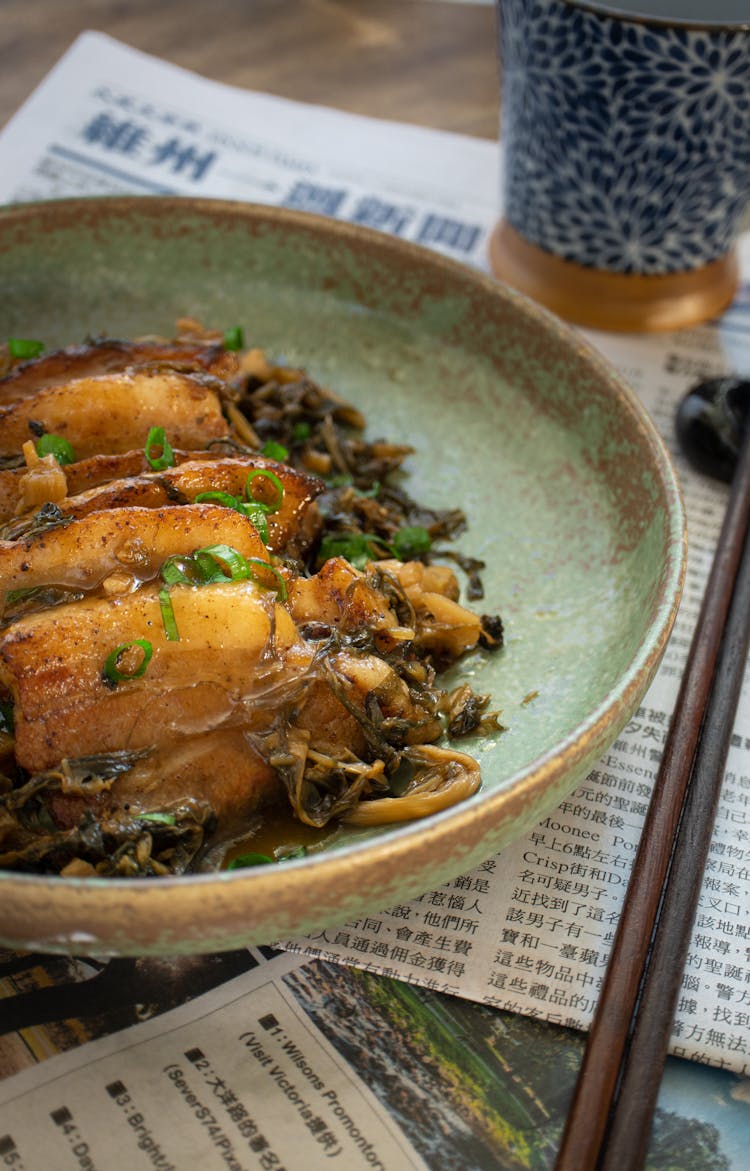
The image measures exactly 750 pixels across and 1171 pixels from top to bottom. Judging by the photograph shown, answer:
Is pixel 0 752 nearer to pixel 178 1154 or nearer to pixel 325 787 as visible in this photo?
pixel 325 787

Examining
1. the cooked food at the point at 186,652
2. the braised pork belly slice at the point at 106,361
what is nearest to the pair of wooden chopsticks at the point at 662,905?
the cooked food at the point at 186,652

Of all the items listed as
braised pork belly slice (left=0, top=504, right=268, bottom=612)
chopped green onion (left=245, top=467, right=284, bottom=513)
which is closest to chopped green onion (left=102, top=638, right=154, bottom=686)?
braised pork belly slice (left=0, top=504, right=268, bottom=612)

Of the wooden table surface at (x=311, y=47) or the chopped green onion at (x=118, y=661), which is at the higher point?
the wooden table surface at (x=311, y=47)

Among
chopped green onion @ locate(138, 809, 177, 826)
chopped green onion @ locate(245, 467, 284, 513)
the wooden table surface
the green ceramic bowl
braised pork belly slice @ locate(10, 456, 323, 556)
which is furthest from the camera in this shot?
the wooden table surface

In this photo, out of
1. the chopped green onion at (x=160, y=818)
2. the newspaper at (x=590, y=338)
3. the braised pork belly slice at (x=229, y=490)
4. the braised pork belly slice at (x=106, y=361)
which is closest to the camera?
the chopped green onion at (x=160, y=818)

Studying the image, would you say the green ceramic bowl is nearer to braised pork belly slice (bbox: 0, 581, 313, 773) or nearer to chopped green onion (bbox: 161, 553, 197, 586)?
braised pork belly slice (bbox: 0, 581, 313, 773)

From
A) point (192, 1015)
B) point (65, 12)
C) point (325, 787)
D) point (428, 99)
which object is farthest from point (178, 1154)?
point (65, 12)

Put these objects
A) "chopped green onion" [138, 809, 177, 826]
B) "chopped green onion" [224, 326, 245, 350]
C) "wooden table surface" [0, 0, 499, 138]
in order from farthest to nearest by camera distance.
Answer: "wooden table surface" [0, 0, 499, 138]
"chopped green onion" [224, 326, 245, 350]
"chopped green onion" [138, 809, 177, 826]

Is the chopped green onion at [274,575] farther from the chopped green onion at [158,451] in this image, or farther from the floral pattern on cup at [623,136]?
the floral pattern on cup at [623,136]
